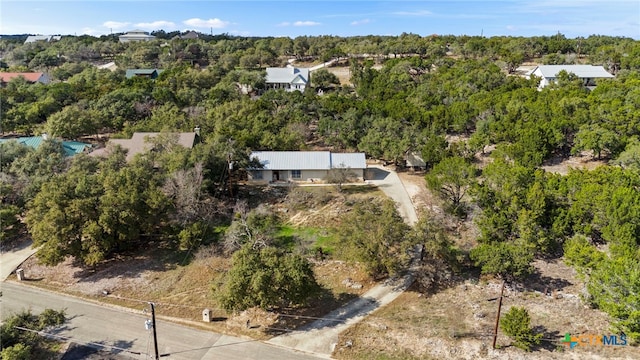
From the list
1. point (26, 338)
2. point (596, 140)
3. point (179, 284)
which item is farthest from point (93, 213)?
point (596, 140)

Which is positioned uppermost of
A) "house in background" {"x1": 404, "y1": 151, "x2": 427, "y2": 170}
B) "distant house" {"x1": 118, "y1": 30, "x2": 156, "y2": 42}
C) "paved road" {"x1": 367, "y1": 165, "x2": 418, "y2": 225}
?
"distant house" {"x1": 118, "y1": 30, "x2": 156, "y2": 42}

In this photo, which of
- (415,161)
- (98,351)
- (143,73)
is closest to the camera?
(98,351)

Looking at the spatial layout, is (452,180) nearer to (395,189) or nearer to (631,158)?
(395,189)

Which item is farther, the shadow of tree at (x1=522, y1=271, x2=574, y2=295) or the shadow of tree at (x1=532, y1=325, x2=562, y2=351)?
the shadow of tree at (x1=522, y1=271, x2=574, y2=295)

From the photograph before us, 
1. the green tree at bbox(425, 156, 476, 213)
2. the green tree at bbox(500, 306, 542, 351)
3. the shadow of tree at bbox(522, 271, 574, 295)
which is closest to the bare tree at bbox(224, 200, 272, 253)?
the green tree at bbox(425, 156, 476, 213)

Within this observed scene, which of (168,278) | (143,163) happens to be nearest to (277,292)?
(168,278)

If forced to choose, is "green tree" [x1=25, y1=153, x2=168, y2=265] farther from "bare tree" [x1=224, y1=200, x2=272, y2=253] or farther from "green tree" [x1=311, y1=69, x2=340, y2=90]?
"green tree" [x1=311, y1=69, x2=340, y2=90]
